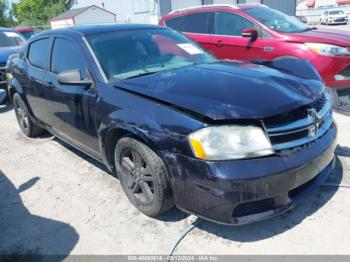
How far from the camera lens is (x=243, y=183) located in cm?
228

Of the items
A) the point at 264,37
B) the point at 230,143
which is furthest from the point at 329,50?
the point at 230,143

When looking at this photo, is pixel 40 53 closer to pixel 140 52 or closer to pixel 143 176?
pixel 140 52

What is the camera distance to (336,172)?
3486mm

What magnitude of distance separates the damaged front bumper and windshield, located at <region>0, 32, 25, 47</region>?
8628mm

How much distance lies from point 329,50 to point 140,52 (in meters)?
3.24

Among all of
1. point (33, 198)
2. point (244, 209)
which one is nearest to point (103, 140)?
point (33, 198)

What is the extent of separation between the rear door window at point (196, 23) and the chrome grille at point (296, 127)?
4.51 meters

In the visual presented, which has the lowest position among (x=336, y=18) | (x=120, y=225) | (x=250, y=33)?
(x=336, y=18)

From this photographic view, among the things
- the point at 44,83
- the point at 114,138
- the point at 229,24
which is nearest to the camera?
the point at 114,138

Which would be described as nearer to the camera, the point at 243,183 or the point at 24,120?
the point at 243,183

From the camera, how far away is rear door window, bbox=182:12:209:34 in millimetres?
6864

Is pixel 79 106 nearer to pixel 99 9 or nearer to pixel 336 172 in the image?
pixel 336 172

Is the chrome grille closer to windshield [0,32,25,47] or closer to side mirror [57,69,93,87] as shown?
side mirror [57,69,93,87]

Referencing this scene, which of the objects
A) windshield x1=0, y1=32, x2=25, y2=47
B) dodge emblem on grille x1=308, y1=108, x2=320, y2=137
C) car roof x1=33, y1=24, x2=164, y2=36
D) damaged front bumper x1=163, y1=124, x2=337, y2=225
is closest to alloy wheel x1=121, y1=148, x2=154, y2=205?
damaged front bumper x1=163, y1=124, x2=337, y2=225
